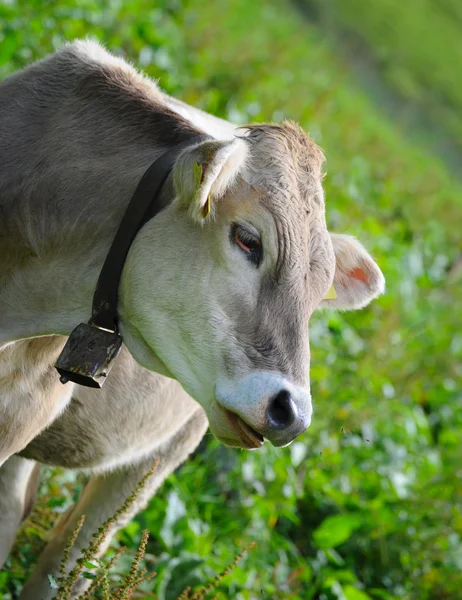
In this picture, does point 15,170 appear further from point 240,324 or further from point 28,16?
point 28,16

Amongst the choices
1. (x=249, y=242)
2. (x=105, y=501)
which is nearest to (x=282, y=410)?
(x=249, y=242)

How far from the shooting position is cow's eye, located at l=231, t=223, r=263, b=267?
2.87 meters

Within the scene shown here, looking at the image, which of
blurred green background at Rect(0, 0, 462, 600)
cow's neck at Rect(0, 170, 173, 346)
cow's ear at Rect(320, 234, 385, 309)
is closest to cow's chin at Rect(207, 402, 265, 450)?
cow's neck at Rect(0, 170, 173, 346)

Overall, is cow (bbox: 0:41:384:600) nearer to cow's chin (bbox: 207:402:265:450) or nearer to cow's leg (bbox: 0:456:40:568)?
cow's chin (bbox: 207:402:265:450)

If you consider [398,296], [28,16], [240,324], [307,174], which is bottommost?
[398,296]

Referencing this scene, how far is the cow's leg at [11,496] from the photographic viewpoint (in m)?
4.15

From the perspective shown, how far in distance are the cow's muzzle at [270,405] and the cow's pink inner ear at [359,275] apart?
97 centimetres

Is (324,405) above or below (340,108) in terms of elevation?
above

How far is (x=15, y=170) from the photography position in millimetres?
3178

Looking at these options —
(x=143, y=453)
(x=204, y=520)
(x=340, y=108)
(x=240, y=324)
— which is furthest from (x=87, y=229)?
(x=340, y=108)

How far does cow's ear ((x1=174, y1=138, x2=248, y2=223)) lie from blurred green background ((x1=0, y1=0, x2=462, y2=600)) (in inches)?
80.9

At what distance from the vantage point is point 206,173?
2738 mm

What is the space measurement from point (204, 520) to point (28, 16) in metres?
3.60

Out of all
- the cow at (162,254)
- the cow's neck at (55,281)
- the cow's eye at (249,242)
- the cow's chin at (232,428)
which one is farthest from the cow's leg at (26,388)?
the cow's eye at (249,242)
